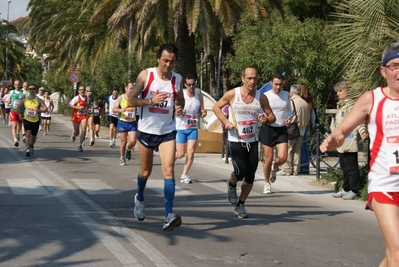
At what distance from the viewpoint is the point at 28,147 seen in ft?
60.8

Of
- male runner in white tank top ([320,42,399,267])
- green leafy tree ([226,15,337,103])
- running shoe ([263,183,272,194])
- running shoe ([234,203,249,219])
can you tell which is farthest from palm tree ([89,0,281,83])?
male runner in white tank top ([320,42,399,267])

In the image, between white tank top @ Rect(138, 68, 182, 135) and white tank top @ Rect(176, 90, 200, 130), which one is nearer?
white tank top @ Rect(138, 68, 182, 135)

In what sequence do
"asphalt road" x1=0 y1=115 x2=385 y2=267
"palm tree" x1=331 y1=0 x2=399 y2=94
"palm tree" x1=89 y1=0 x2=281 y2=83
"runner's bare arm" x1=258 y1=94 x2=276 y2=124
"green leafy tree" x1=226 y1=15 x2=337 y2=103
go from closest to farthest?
"asphalt road" x1=0 y1=115 x2=385 y2=267
"runner's bare arm" x1=258 y1=94 x2=276 y2=124
"palm tree" x1=331 y1=0 x2=399 y2=94
"green leafy tree" x1=226 y1=15 x2=337 y2=103
"palm tree" x1=89 y1=0 x2=281 y2=83

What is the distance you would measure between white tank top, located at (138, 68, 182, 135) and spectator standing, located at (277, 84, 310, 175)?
20.7 feet

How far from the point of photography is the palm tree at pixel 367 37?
1201 centimetres

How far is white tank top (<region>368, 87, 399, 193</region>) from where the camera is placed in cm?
492

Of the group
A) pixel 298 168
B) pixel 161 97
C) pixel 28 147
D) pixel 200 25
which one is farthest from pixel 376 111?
pixel 200 25

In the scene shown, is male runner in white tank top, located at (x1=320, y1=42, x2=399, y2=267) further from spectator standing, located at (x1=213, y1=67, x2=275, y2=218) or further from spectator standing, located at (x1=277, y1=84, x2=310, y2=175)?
spectator standing, located at (x1=277, y1=84, x2=310, y2=175)

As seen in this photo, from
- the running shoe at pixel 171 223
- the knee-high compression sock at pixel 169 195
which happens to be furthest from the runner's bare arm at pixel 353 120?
the knee-high compression sock at pixel 169 195

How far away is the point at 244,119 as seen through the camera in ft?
32.1

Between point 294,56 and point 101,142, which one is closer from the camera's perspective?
point 294,56

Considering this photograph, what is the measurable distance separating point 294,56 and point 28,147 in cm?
721

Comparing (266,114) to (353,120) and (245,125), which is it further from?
(353,120)

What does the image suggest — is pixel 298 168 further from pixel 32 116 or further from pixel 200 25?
pixel 200 25
